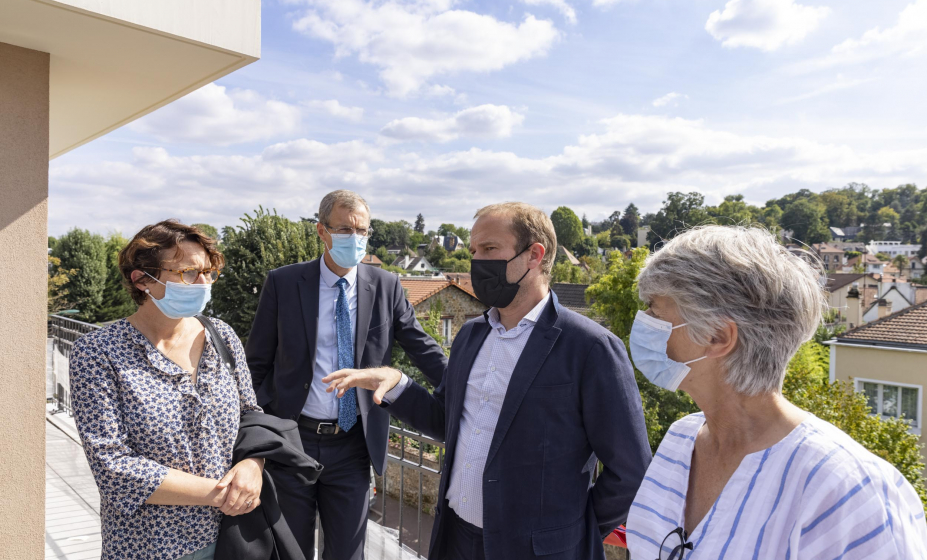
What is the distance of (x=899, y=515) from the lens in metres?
1.05

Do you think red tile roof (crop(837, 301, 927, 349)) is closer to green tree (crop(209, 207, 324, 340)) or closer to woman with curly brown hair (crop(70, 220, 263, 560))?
green tree (crop(209, 207, 324, 340))

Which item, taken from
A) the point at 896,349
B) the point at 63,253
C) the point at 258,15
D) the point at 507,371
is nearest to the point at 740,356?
the point at 507,371

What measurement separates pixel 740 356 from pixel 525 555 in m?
1.03

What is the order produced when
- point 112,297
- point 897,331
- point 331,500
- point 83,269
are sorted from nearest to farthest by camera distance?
point 331,500
point 897,331
point 83,269
point 112,297

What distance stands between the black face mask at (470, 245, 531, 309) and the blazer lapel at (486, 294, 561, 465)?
21 centimetres

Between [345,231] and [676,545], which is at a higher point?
[345,231]

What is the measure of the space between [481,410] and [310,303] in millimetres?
1230

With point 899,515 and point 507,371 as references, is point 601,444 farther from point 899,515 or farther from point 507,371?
point 899,515

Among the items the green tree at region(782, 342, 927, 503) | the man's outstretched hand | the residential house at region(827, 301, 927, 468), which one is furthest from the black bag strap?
the residential house at region(827, 301, 927, 468)

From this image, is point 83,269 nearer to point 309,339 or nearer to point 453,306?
point 453,306

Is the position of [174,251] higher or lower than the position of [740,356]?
higher

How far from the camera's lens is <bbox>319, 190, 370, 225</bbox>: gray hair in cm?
315

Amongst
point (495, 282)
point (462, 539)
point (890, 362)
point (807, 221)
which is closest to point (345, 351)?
point (495, 282)

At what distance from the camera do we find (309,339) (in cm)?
286
